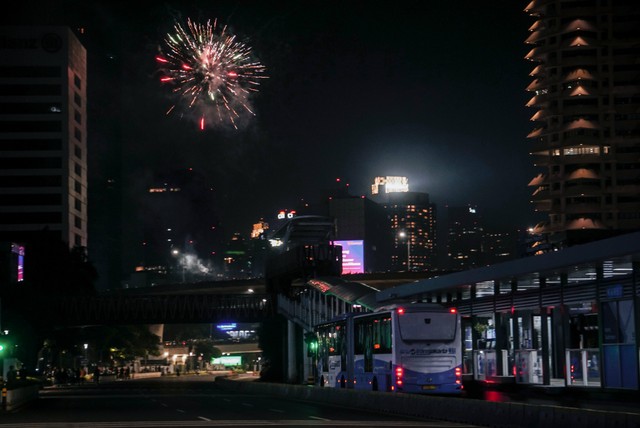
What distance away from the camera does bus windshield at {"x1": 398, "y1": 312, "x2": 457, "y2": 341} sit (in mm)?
40000

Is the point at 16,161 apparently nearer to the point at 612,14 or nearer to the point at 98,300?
the point at 98,300

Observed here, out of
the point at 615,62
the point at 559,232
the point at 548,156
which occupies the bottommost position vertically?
the point at 559,232

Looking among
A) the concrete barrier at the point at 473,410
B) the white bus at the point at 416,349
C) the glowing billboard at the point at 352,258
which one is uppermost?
the glowing billboard at the point at 352,258

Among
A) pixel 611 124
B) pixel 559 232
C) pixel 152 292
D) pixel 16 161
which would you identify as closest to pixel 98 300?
pixel 152 292

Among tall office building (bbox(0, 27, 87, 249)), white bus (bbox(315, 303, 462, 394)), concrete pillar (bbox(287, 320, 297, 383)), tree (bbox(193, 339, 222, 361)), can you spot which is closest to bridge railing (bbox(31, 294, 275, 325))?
concrete pillar (bbox(287, 320, 297, 383))

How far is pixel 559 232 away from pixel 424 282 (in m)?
106

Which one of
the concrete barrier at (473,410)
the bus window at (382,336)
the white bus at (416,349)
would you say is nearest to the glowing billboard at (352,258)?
the concrete barrier at (473,410)

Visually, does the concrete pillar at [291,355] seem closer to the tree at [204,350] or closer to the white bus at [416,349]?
the white bus at [416,349]

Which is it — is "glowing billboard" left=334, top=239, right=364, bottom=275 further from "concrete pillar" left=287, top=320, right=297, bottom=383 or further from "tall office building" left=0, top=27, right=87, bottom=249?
"concrete pillar" left=287, top=320, right=297, bottom=383

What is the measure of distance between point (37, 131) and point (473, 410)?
459ft

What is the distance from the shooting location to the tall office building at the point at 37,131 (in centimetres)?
15812

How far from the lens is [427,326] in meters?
40.3

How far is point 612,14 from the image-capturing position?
155875 millimetres

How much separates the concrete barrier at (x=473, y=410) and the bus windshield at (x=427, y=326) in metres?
2.86
